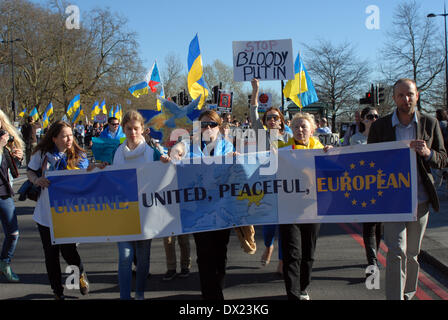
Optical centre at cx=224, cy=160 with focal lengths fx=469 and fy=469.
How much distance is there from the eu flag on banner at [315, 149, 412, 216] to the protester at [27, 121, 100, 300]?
241 centimetres

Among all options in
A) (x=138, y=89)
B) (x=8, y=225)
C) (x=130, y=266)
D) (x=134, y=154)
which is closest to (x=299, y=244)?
(x=130, y=266)

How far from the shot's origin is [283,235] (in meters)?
4.50

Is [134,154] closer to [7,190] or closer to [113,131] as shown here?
[7,190]

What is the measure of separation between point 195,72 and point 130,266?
678cm

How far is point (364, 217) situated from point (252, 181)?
1141mm

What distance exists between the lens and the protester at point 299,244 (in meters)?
4.26

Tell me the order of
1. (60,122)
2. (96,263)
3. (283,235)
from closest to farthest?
1. (283,235)
2. (60,122)
3. (96,263)

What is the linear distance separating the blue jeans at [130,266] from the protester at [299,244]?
132 cm

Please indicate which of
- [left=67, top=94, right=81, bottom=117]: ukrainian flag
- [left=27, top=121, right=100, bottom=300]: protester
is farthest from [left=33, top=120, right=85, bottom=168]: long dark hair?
[left=67, top=94, right=81, bottom=117]: ukrainian flag

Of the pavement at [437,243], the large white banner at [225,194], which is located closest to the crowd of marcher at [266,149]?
the large white banner at [225,194]

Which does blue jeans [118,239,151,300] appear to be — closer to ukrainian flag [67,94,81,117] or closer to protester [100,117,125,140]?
protester [100,117,125,140]

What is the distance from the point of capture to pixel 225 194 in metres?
4.62

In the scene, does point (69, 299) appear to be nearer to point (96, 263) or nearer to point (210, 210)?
point (96, 263)
